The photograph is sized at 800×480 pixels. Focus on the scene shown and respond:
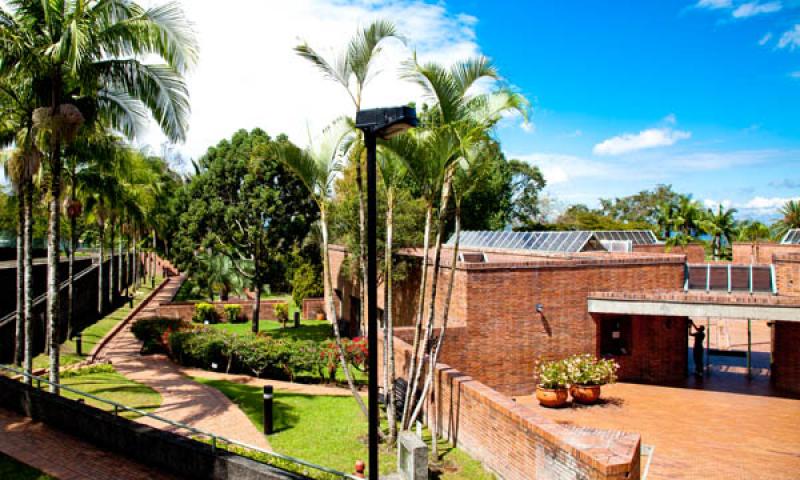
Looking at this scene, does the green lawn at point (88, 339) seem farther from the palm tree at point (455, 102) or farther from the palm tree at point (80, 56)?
the palm tree at point (455, 102)

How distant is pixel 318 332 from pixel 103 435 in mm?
17920

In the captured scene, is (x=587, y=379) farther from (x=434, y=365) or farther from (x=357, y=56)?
(x=357, y=56)

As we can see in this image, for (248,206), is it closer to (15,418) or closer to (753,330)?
(15,418)

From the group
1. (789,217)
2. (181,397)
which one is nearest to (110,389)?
(181,397)

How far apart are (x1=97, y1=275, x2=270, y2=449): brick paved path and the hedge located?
0.81 meters

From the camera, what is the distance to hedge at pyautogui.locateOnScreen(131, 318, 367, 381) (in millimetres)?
15938

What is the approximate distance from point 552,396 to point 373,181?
33.3ft

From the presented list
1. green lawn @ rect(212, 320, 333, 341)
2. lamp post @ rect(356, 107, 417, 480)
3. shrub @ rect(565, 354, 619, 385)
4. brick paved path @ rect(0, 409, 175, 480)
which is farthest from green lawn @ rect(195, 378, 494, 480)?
green lawn @ rect(212, 320, 333, 341)

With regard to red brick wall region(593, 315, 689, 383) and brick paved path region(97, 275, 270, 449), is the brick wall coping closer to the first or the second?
red brick wall region(593, 315, 689, 383)

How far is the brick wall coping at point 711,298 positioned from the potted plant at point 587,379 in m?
2.38

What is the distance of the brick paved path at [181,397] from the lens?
37.3 feet

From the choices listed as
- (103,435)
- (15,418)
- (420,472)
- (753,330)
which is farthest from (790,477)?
(753,330)

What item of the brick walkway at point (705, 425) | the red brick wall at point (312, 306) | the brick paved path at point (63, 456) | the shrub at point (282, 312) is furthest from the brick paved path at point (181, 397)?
the red brick wall at point (312, 306)

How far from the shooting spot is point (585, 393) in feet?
46.5
